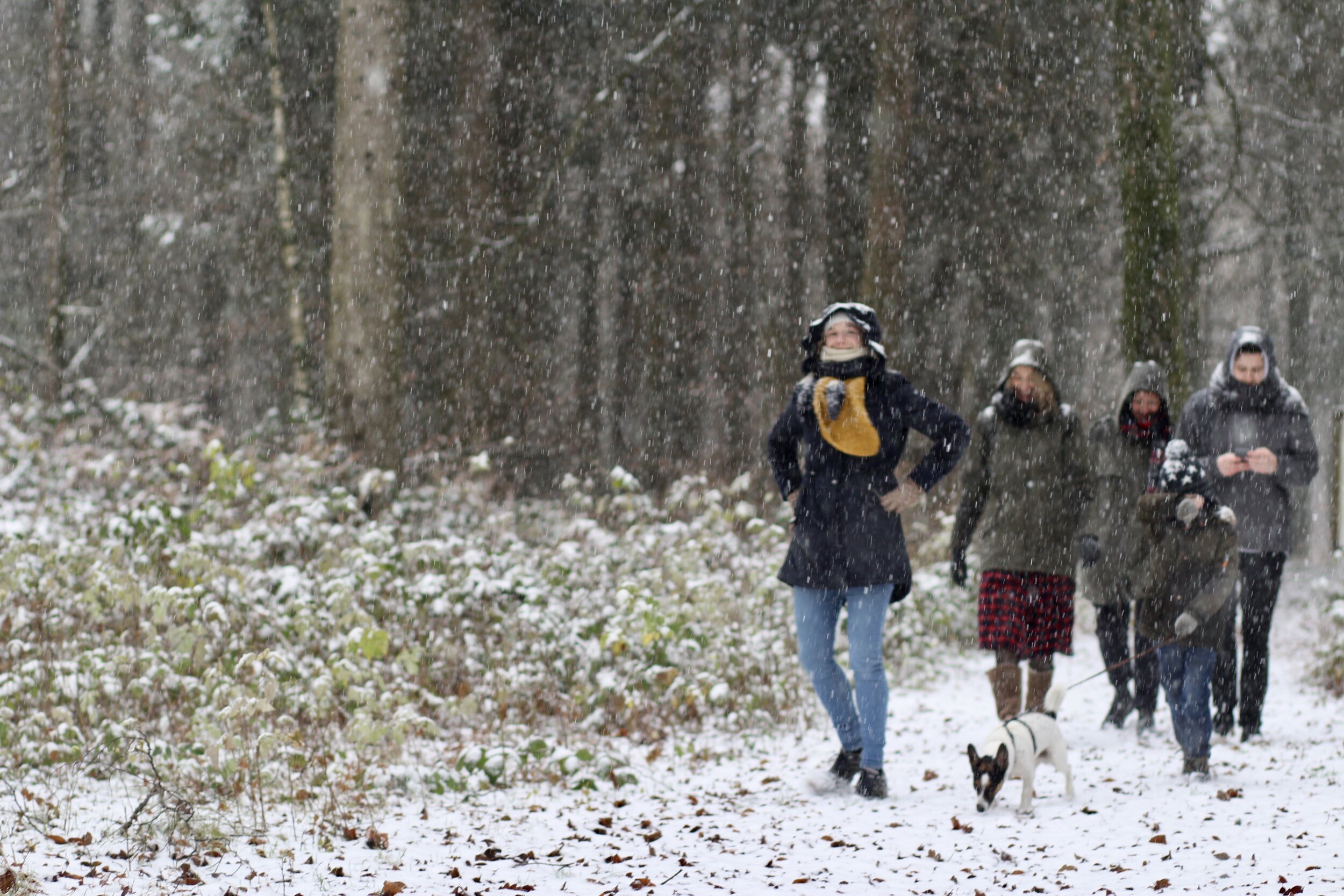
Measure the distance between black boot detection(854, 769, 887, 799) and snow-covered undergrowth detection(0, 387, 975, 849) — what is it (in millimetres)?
1017

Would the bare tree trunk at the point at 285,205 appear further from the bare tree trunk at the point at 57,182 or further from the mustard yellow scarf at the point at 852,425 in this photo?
the mustard yellow scarf at the point at 852,425

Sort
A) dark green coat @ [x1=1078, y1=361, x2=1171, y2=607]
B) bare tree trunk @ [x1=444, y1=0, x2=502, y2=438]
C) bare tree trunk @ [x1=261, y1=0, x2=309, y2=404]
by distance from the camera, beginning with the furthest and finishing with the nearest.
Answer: bare tree trunk @ [x1=261, y1=0, x2=309, y2=404] < bare tree trunk @ [x1=444, y1=0, x2=502, y2=438] < dark green coat @ [x1=1078, y1=361, x2=1171, y2=607]

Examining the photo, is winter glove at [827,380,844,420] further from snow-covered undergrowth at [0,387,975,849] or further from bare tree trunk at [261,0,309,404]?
bare tree trunk at [261,0,309,404]

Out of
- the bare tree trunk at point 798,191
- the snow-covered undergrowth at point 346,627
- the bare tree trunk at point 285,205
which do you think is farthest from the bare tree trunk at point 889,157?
the bare tree trunk at point 285,205

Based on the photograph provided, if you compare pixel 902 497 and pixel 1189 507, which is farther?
pixel 1189 507

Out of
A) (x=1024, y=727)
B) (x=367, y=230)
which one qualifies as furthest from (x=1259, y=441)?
(x=367, y=230)

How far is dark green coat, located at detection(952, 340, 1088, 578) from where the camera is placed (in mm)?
6180

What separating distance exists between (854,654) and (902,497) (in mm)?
704

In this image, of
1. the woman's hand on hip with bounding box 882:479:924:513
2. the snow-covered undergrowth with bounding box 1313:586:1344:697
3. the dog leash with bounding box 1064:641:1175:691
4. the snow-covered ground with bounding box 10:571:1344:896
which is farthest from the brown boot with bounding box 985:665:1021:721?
the snow-covered undergrowth with bounding box 1313:586:1344:697

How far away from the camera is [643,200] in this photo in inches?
831

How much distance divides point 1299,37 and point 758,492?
10464 millimetres

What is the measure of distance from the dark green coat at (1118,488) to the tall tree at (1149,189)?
299cm

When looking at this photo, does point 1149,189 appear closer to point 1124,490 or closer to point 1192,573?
point 1124,490

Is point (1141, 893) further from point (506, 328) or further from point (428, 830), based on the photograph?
point (506, 328)
